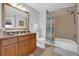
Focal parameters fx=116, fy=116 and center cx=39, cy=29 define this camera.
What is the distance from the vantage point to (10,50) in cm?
205

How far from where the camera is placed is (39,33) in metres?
2.25

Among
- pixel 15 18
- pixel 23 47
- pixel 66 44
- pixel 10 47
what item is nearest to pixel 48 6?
pixel 15 18

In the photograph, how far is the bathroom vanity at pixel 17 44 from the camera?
6.42 feet

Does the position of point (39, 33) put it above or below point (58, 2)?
below

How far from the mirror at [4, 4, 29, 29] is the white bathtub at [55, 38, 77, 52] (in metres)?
0.67

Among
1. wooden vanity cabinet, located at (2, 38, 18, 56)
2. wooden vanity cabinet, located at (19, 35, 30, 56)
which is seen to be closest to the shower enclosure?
wooden vanity cabinet, located at (19, 35, 30, 56)

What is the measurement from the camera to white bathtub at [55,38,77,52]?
216 cm

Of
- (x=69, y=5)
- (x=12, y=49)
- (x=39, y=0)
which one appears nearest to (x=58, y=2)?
(x=69, y=5)

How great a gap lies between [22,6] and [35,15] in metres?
0.30

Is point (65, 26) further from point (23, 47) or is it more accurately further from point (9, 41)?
point (9, 41)

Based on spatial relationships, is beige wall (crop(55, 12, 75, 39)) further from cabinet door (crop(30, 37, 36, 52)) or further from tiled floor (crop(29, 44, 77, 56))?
cabinet door (crop(30, 37, 36, 52))

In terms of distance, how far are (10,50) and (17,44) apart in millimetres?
165

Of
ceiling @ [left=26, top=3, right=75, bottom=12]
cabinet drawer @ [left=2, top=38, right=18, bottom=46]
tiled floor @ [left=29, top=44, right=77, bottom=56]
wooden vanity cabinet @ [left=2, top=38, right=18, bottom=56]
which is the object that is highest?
ceiling @ [left=26, top=3, right=75, bottom=12]

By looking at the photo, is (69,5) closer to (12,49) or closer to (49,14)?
(49,14)
